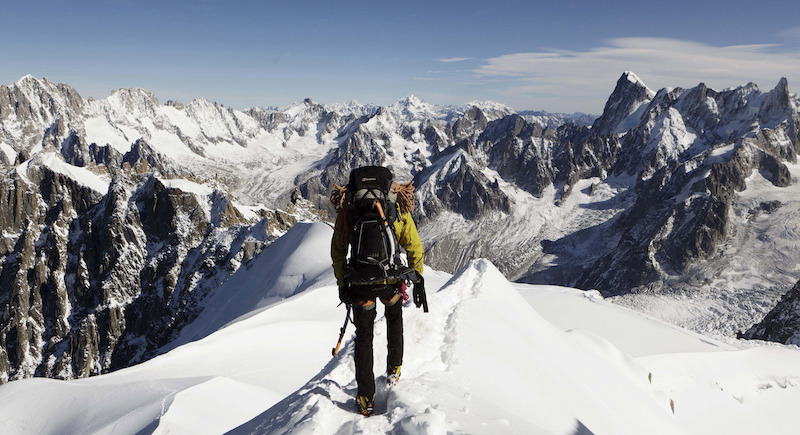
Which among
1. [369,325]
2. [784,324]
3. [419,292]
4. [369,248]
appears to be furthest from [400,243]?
[784,324]

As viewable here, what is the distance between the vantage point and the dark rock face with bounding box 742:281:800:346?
153 feet

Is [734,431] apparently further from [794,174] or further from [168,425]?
[794,174]

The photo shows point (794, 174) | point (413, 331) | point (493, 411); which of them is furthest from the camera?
point (794, 174)

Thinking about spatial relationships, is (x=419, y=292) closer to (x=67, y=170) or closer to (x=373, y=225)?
(x=373, y=225)

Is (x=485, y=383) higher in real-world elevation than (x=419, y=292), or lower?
lower

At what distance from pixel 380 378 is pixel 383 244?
2.80m

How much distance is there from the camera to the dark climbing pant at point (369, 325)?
6.98 m

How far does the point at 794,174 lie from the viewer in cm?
19338

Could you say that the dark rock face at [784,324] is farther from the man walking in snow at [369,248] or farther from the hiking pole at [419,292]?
the man walking in snow at [369,248]

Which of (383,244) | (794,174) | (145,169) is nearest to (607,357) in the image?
(383,244)

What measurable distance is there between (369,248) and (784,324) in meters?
64.4

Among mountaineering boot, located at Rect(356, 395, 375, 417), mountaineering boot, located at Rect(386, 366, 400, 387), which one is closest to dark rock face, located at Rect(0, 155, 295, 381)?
mountaineering boot, located at Rect(386, 366, 400, 387)

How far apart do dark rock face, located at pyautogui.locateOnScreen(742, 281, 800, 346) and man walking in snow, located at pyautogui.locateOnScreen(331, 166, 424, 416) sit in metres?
58.0

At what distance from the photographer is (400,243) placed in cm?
736
